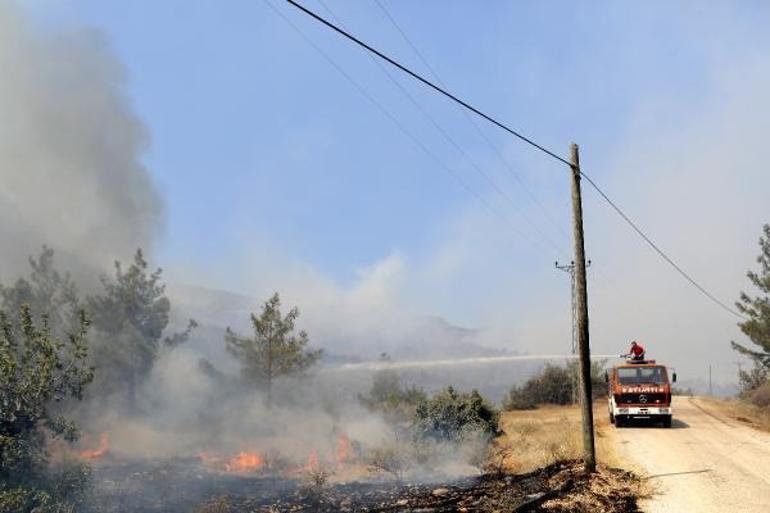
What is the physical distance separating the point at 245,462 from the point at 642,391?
1966 cm

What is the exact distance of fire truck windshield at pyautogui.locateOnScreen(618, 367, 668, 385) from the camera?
77.8ft

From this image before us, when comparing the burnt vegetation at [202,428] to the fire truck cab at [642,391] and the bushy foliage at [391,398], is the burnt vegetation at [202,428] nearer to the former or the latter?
the bushy foliage at [391,398]

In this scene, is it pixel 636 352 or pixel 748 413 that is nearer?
pixel 636 352

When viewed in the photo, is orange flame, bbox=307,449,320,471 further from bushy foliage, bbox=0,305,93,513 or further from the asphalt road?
the asphalt road

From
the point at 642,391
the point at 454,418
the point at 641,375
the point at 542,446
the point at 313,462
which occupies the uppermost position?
the point at 641,375

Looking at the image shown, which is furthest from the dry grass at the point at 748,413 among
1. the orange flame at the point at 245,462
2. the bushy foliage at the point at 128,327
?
the bushy foliage at the point at 128,327

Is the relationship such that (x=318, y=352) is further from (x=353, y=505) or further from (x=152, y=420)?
(x=353, y=505)

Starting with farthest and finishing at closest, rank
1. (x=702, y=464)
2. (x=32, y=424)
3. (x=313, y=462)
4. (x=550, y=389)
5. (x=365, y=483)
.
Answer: (x=550, y=389) < (x=313, y=462) < (x=365, y=483) < (x=32, y=424) < (x=702, y=464)

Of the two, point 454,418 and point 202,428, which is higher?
point 454,418

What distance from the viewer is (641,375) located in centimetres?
2392

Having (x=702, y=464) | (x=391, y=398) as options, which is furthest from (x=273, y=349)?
(x=702, y=464)

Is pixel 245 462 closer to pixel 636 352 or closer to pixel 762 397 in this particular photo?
pixel 636 352

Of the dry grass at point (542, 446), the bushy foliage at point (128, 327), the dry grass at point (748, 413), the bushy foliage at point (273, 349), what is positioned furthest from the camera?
the bushy foliage at point (128, 327)

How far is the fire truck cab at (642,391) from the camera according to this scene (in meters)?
23.7
